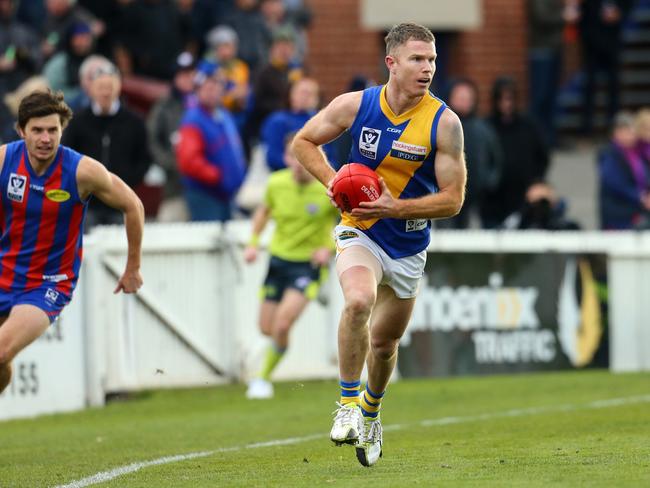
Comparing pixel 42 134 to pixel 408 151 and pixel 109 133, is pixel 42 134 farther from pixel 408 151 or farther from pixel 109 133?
pixel 109 133

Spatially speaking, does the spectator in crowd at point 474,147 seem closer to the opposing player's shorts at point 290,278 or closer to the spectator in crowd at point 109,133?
the opposing player's shorts at point 290,278

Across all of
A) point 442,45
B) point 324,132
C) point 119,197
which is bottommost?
point 119,197

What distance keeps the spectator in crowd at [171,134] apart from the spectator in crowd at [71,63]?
0.89 m

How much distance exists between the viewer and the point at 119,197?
10070 millimetres

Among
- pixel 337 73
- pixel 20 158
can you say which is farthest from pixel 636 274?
pixel 20 158

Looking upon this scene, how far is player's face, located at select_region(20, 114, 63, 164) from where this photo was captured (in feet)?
32.6

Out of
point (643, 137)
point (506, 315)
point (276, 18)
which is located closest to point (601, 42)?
point (643, 137)

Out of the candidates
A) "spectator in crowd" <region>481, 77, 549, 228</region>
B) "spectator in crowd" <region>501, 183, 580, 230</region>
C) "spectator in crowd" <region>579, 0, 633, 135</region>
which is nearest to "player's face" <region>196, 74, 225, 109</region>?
"spectator in crowd" <region>481, 77, 549, 228</region>

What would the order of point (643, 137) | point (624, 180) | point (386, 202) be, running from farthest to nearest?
point (643, 137) < point (624, 180) < point (386, 202)

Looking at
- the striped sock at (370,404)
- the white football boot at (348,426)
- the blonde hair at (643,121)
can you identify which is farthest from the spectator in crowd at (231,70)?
the white football boot at (348,426)

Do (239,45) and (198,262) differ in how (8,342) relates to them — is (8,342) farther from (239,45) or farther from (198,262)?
(239,45)

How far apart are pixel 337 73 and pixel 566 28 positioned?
11.8 feet

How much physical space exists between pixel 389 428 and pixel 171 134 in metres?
5.70

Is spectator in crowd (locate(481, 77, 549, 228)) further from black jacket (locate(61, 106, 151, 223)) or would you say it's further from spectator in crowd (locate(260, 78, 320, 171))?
black jacket (locate(61, 106, 151, 223))
